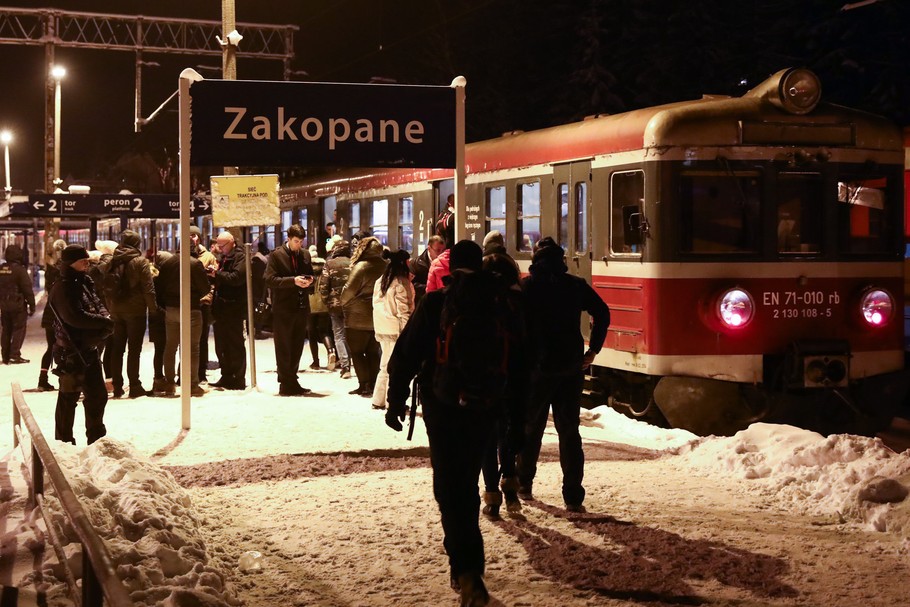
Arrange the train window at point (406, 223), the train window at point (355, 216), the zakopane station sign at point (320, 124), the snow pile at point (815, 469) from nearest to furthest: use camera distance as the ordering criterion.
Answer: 1. the snow pile at point (815, 469)
2. the zakopane station sign at point (320, 124)
3. the train window at point (406, 223)
4. the train window at point (355, 216)

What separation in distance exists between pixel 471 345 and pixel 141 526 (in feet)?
6.98

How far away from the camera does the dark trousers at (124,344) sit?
1346cm

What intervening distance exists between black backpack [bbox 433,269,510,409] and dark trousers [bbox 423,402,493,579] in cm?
12

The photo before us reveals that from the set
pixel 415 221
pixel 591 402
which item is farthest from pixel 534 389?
pixel 415 221

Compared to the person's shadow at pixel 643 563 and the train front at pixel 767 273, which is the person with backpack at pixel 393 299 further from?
the person's shadow at pixel 643 563

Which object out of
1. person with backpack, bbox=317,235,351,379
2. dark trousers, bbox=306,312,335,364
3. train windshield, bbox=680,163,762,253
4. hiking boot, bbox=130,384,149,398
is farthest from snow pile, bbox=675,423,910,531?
dark trousers, bbox=306,312,335,364

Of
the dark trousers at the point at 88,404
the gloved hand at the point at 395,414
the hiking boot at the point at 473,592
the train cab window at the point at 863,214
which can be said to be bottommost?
the hiking boot at the point at 473,592

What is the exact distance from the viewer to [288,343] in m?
13.6

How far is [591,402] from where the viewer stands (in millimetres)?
13086

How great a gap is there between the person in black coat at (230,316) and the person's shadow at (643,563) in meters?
7.55

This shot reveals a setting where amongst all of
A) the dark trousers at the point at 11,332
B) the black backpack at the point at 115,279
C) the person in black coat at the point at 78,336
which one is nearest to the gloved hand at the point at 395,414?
the person in black coat at the point at 78,336

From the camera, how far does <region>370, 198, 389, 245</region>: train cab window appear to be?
18.8 meters

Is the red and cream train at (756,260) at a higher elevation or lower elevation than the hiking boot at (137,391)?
higher

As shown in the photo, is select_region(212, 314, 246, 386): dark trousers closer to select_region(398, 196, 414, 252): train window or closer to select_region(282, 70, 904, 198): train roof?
select_region(398, 196, 414, 252): train window
